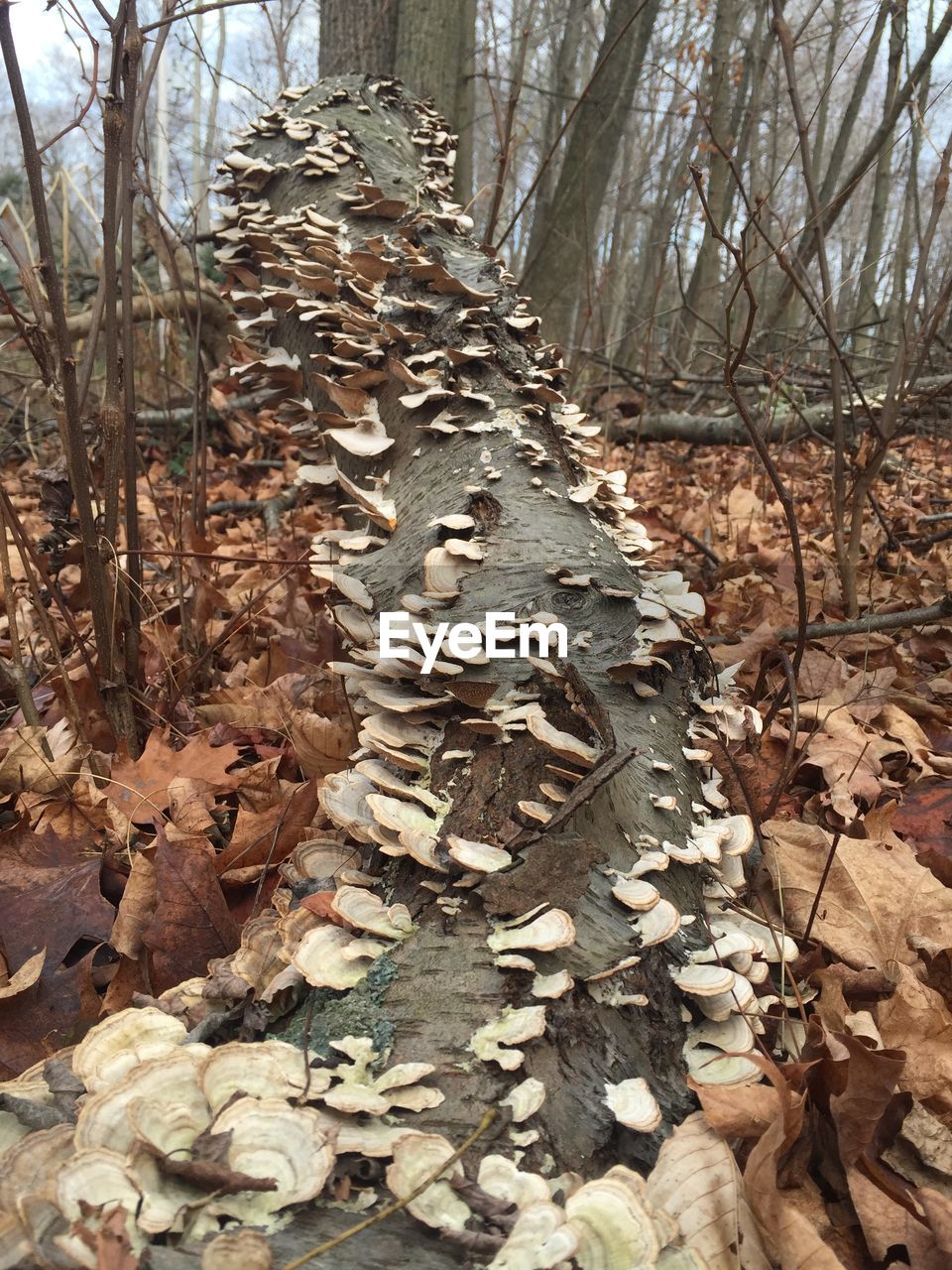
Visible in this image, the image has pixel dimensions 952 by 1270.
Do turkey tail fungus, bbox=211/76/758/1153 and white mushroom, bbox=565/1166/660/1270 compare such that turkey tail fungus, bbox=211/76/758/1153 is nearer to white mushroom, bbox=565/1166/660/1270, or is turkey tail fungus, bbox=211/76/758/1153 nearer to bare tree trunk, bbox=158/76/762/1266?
bare tree trunk, bbox=158/76/762/1266

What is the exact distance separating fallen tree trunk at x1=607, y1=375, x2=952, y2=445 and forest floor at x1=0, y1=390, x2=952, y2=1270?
2560 millimetres

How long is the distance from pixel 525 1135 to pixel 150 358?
28.1ft

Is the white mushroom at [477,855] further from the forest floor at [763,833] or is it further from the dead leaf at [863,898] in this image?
the dead leaf at [863,898]

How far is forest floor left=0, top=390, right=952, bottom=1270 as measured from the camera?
1.41m

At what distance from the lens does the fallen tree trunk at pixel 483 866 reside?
1.17 metres

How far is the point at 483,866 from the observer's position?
1.54m

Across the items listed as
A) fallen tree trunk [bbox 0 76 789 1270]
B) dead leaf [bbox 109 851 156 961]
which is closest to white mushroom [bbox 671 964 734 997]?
fallen tree trunk [bbox 0 76 789 1270]

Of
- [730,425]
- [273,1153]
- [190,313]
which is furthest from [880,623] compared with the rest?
[190,313]

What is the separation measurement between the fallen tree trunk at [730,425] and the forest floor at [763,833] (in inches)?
101

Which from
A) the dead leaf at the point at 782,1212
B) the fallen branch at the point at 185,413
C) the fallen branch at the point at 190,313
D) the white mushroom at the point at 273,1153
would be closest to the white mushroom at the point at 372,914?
the white mushroom at the point at 273,1153

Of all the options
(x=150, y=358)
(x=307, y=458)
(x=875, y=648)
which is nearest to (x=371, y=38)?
(x=150, y=358)

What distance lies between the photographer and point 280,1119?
1.18 metres

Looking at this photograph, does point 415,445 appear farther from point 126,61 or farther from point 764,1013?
point 764,1013

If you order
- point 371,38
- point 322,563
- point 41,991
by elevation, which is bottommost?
point 41,991
